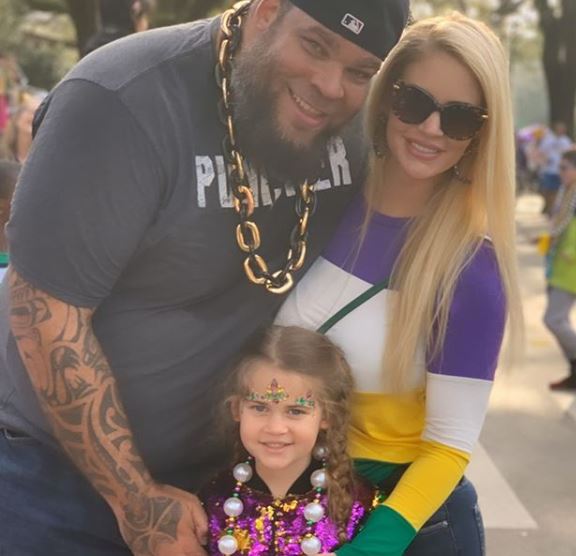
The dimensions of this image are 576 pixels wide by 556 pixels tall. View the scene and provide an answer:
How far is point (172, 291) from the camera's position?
2.14m

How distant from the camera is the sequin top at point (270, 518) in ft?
7.45

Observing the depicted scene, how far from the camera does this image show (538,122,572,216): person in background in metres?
19.3

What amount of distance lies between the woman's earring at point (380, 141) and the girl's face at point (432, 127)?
0.10ft

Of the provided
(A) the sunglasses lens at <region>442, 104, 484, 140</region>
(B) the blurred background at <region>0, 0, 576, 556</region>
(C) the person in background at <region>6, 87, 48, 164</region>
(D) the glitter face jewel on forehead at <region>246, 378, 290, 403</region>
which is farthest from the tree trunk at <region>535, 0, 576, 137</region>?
(D) the glitter face jewel on forehead at <region>246, 378, 290, 403</region>

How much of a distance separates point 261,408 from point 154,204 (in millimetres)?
553

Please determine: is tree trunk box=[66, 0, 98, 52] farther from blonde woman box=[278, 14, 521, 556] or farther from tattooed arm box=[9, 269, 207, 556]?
tattooed arm box=[9, 269, 207, 556]

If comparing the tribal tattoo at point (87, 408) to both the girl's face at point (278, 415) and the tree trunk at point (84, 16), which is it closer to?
the girl's face at point (278, 415)

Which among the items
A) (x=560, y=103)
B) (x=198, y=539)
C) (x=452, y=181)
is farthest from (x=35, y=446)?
(x=560, y=103)

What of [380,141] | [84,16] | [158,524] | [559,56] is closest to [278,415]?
[158,524]

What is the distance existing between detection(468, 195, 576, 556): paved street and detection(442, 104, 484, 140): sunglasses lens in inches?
51.5

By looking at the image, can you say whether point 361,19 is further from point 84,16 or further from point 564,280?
point 84,16

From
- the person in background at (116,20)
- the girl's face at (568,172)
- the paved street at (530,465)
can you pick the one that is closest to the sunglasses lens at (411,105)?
the paved street at (530,465)

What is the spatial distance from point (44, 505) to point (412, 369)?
2.89 feet

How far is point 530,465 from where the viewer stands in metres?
5.68
